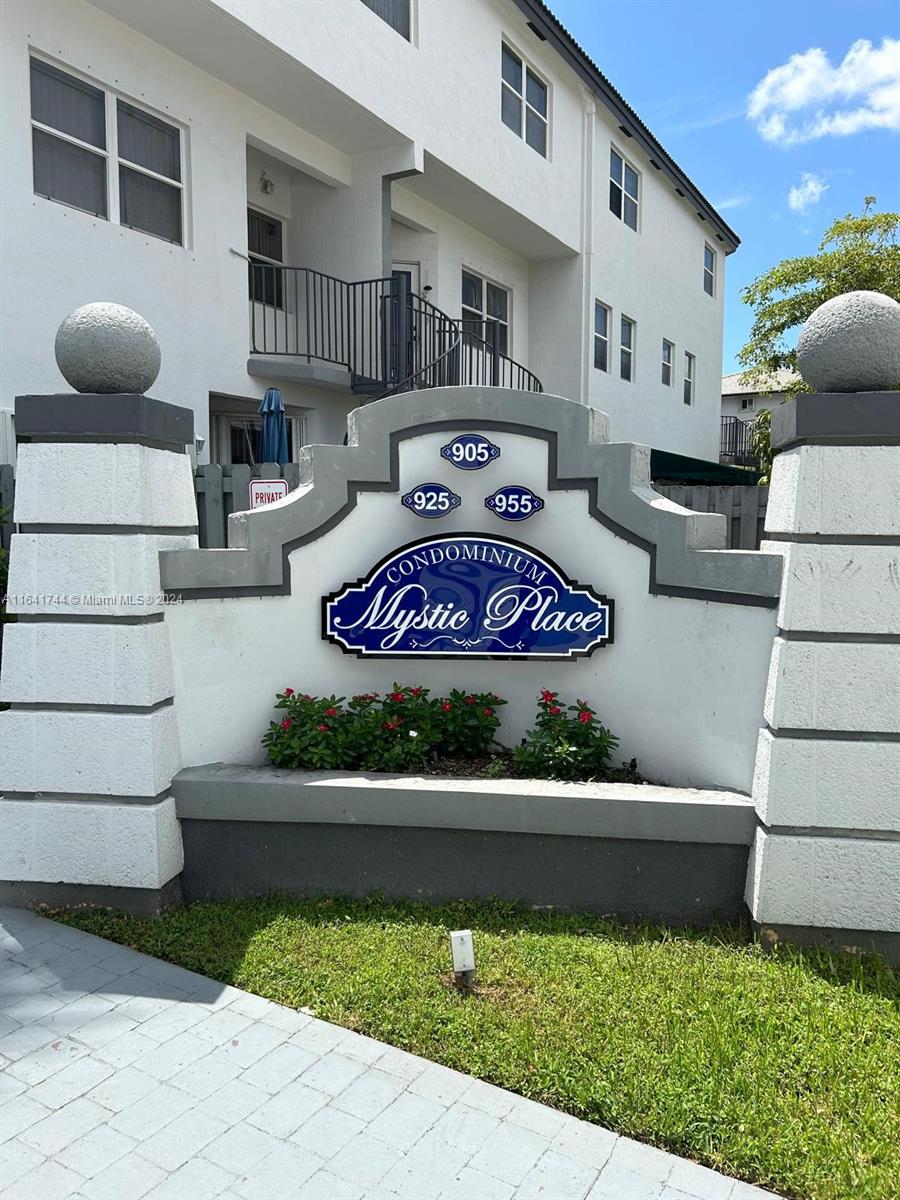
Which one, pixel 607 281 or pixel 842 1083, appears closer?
pixel 842 1083

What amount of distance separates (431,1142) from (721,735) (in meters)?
2.53

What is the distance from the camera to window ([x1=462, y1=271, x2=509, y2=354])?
1582cm

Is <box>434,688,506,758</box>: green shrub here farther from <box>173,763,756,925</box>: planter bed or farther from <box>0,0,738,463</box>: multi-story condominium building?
<box>0,0,738,463</box>: multi-story condominium building

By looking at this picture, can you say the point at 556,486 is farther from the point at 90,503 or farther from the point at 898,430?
the point at 90,503

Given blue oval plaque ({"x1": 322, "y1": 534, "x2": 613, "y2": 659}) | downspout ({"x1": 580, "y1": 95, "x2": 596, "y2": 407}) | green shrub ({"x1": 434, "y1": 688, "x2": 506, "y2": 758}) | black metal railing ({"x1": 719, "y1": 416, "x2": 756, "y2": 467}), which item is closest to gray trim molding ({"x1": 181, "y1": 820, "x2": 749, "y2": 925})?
green shrub ({"x1": 434, "y1": 688, "x2": 506, "y2": 758})

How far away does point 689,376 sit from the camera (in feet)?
77.3

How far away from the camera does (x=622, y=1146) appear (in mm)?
3018

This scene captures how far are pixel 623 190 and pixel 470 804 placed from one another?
1777 centimetres

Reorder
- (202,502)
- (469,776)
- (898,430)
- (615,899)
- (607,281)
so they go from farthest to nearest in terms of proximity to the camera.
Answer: (607,281) < (202,502) < (469,776) < (615,899) < (898,430)

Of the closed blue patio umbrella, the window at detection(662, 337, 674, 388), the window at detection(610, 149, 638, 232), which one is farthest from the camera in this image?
the window at detection(662, 337, 674, 388)

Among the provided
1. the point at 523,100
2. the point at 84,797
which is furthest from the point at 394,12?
the point at 84,797

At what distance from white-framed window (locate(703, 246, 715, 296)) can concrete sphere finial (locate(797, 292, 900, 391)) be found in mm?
22278

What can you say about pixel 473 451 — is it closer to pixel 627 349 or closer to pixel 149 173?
pixel 149 173

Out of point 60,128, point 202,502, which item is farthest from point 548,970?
point 60,128
